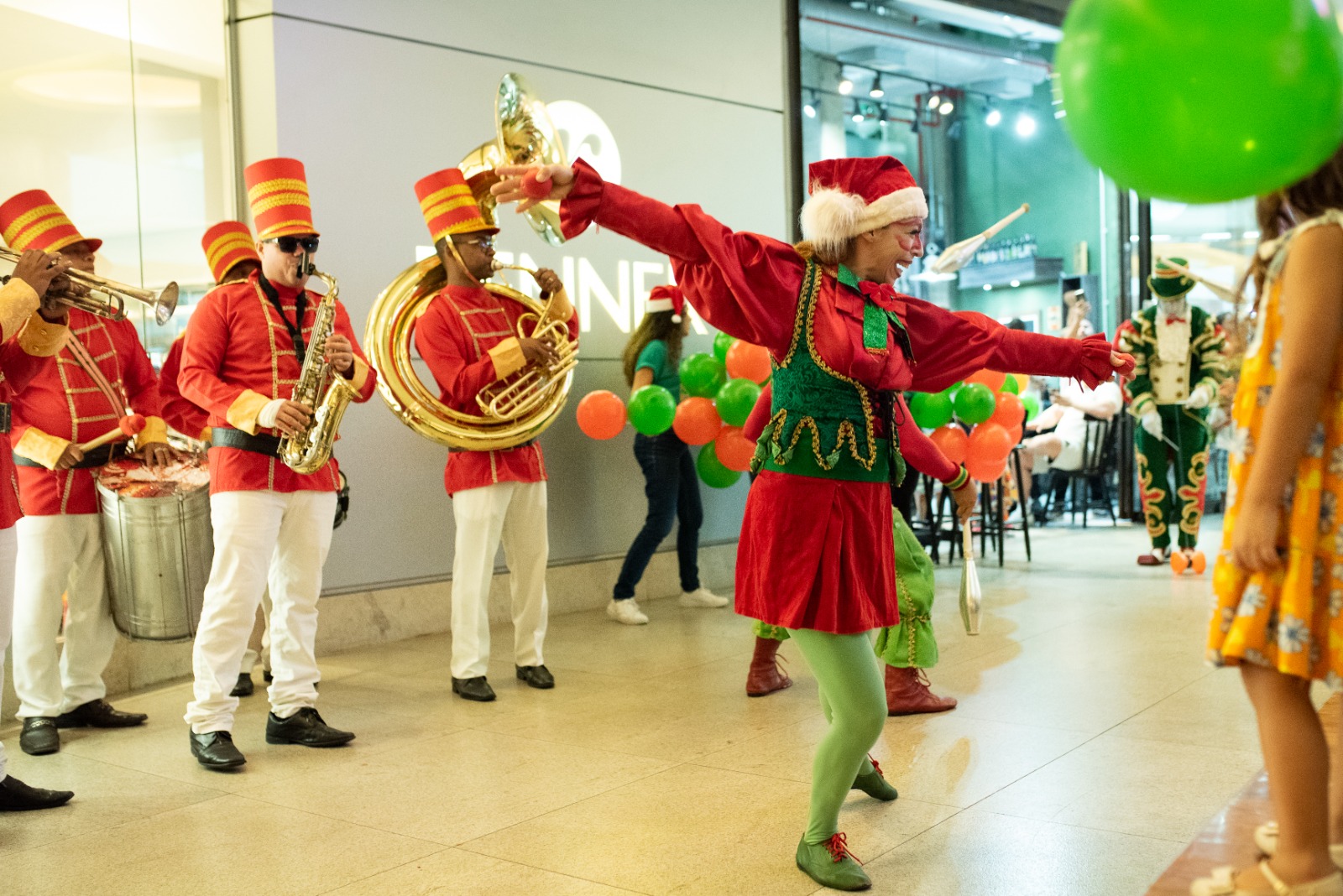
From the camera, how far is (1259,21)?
5.66 feet

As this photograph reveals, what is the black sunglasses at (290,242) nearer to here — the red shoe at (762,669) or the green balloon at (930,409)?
the red shoe at (762,669)

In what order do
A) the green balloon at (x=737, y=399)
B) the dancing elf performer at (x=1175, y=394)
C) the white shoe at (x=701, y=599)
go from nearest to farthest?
the green balloon at (x=737, y=399)
the white shoe at (x=701, y=599)
the dancing elf performer at (x=1175, y=394)

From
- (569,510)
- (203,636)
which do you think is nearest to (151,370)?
(203,636)

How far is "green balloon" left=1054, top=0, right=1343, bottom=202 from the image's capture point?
173cm

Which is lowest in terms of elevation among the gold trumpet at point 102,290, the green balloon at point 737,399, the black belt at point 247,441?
the black belt at point 247,441

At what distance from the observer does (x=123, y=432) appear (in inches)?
174

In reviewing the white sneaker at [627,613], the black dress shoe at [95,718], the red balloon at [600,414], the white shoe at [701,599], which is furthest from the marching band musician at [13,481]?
the white shoe at [701,599]

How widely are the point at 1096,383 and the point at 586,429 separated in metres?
3.43

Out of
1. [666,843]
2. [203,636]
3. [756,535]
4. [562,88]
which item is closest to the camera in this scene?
[756,535]

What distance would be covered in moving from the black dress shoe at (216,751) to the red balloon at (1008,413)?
13.6 ft

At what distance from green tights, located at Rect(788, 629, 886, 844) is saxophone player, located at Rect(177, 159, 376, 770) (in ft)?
6.29

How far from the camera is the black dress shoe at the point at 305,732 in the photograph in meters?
4.20

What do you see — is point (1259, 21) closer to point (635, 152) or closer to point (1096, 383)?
point (1096, 383)

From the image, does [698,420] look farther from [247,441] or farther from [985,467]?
[247,441]
